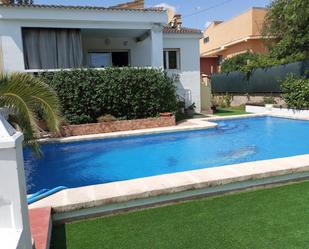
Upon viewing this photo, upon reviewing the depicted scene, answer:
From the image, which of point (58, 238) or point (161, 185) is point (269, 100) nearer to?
point (161, 185)

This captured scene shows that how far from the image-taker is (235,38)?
38438mm

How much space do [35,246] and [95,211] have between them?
1526 millimetres

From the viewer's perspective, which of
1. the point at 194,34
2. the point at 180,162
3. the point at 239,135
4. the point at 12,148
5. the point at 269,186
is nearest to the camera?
the point at 12,148

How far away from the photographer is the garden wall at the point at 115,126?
14155mm

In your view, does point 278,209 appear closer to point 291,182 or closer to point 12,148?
point 291,182

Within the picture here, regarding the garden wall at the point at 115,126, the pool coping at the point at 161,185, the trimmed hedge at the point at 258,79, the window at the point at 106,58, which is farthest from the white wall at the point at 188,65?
the pool coping at the point at 161,185

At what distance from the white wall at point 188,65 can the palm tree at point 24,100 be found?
14.0 meters

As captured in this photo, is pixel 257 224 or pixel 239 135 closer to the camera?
pixel 257 224

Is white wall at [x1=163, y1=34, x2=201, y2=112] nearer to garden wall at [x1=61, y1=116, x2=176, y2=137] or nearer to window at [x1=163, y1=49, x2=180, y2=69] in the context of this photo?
window at [x1=163, y1=49, x2=180, y2=69]

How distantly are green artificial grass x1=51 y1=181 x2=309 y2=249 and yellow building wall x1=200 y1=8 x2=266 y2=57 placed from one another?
32.4 metres

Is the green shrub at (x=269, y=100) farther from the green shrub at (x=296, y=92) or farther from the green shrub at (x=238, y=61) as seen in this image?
the green shrub at (x=238, y=61)

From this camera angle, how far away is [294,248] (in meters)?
3.86

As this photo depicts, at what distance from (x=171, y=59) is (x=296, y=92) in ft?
25.4

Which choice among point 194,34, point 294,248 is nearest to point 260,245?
point 294,248
